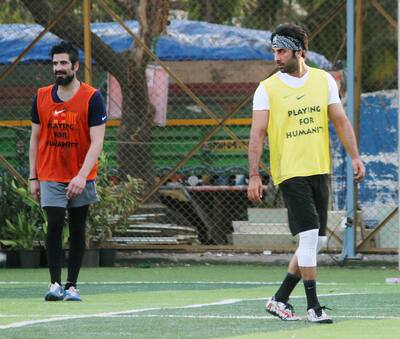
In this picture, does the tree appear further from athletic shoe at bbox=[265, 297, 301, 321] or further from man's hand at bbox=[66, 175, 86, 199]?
athletic shoe at bbox=[265, 297, 301, 321]

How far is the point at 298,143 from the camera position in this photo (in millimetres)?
8547

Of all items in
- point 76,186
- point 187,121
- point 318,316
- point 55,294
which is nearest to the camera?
point 318,316

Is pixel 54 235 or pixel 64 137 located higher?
pixel 64 137

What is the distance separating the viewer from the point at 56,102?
10570mm

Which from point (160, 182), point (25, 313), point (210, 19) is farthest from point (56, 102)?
point (210, 19)

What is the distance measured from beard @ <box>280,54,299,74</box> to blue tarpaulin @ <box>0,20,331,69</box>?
9695 millimetres

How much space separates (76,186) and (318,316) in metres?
2.76

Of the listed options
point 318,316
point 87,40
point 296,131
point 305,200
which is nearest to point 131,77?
point 87,40

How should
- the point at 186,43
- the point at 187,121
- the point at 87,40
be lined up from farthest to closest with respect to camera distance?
1. the point at 186,43
2. the point at 187,121
3. the point at 87,40

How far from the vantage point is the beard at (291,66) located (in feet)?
28.4

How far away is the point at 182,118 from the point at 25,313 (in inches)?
372

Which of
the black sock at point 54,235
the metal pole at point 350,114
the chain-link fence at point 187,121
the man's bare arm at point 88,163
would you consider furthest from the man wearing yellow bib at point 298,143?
the chain-link fence at point 187,121

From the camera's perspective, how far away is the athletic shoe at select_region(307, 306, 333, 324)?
812 cm

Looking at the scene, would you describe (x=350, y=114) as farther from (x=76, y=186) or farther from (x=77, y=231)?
(x=76, y=186)
